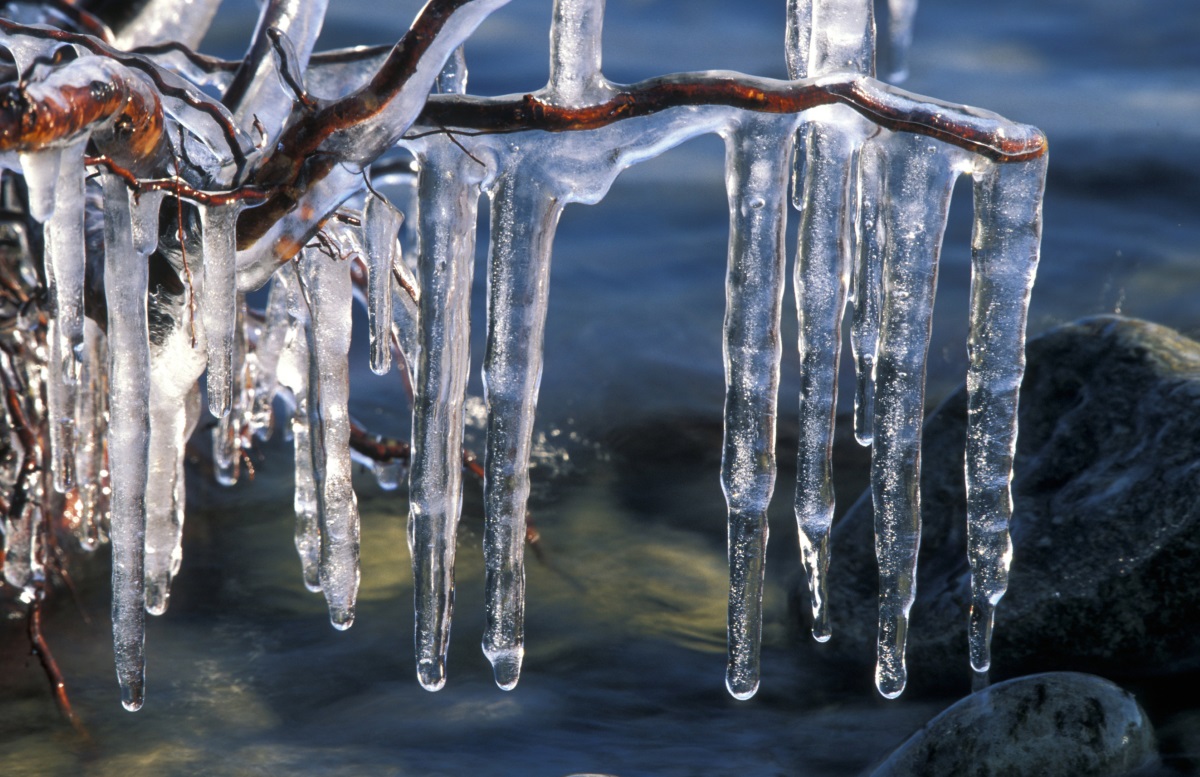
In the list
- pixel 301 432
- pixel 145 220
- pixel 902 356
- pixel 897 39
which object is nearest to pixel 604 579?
pixel 301 432

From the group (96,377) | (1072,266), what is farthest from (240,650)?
(1072,266)

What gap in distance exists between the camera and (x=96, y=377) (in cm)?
458

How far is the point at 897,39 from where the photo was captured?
13.2m

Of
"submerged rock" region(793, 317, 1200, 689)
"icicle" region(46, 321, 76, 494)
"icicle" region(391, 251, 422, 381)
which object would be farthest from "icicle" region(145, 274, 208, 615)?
"submerged rock" region(793, 317, 1200, 689)

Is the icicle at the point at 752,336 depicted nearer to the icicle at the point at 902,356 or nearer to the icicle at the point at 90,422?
the icicle at the point at 902,356

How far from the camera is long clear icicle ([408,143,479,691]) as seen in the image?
2.81 m

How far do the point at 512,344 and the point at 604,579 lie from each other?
308 centimetres

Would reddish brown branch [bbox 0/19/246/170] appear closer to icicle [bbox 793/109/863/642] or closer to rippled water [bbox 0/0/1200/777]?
icicle [bbox 793/109/863/642]

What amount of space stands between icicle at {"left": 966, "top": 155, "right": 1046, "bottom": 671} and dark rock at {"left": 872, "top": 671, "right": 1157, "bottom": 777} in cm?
43

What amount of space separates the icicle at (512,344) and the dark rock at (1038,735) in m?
1.55

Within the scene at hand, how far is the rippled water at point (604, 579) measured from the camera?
167 inches

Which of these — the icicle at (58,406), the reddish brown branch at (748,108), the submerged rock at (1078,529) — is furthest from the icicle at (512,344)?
the submerged rock at (1078,529)

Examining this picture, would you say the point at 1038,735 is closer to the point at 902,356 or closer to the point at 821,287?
the point at 902,356

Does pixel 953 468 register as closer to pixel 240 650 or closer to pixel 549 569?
pixel 549 569
